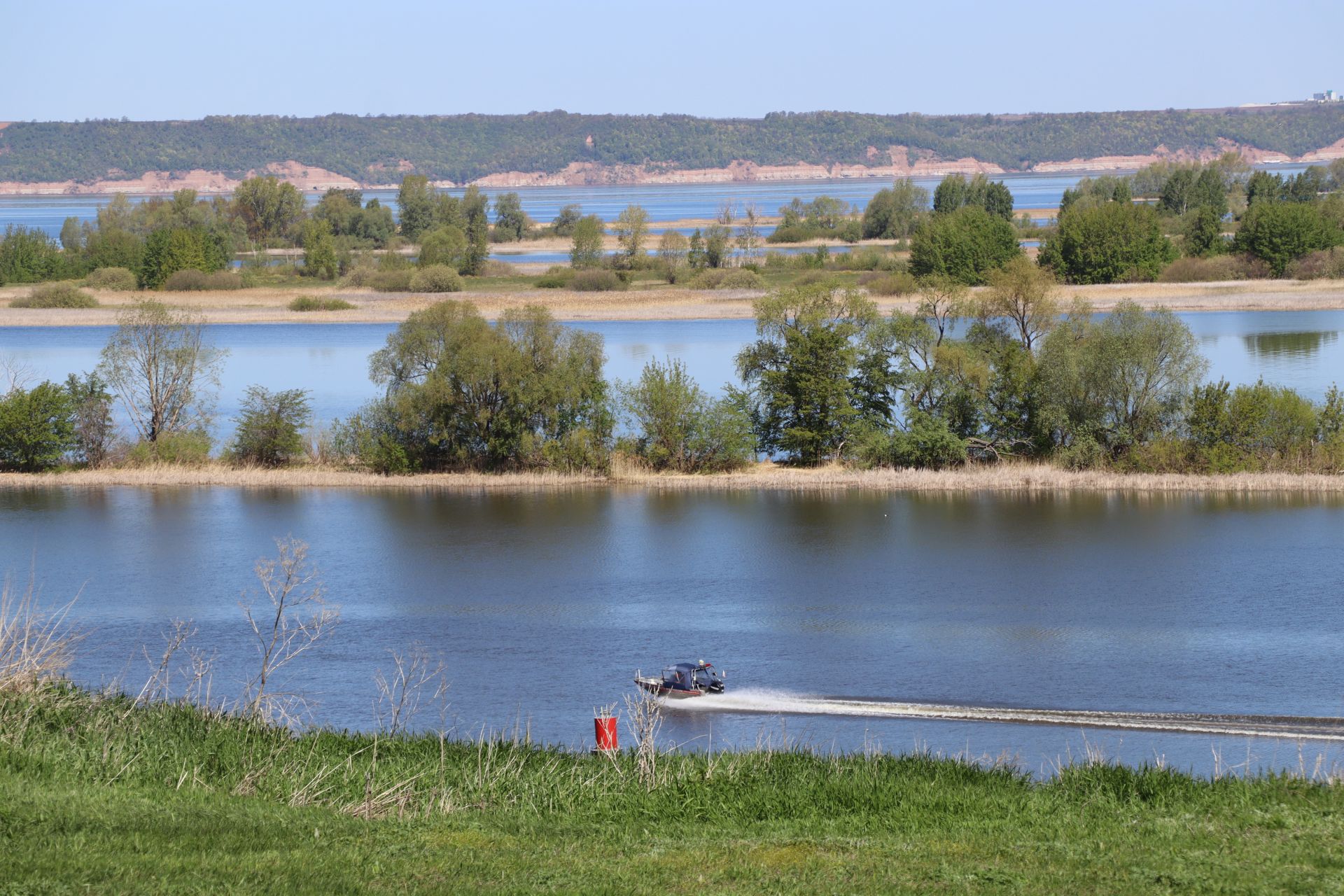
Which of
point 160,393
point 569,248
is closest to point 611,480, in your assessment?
point 160,393

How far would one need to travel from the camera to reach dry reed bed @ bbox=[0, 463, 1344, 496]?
133 feet

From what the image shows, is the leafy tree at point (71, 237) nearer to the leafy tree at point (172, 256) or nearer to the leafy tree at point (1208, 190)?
the leafy tree at point (172, 256)

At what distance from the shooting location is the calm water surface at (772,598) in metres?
22.6

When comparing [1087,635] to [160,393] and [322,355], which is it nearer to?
[160,393]

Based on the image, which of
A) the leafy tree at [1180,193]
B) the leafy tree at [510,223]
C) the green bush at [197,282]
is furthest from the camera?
the leafy tree at [510,223]

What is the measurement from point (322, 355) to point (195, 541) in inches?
1338

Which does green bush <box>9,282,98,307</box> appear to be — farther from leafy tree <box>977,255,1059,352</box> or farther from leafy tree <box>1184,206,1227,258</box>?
leafy tree <box>1184,206,1227,258</box>

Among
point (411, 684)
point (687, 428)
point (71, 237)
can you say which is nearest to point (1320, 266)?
point (687, 428)

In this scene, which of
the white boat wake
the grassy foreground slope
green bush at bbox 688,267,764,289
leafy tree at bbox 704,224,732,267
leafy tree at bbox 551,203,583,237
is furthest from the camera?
leafy tree at bbox 551,203,583,237

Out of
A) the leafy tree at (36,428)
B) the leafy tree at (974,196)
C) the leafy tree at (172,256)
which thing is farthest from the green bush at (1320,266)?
the leafy tree at (172,256)

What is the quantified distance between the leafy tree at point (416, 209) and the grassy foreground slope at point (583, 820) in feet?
367

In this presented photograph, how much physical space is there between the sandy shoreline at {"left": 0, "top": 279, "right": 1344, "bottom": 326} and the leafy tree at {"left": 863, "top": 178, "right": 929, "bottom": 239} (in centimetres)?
3632

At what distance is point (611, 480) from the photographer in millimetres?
Result: 44719

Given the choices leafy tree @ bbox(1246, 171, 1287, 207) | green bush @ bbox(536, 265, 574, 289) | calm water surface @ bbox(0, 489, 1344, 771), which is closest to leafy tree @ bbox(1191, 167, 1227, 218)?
leafy tree @ bbox(1246, 171, 1287, 207)
